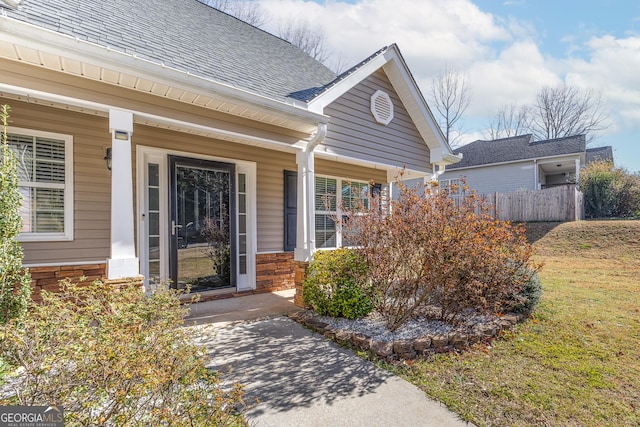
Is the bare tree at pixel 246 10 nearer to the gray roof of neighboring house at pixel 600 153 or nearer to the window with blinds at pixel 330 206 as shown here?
the window with blinds at pixel 330 206

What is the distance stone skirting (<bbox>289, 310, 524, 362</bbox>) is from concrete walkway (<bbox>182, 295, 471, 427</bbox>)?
0.58 ft

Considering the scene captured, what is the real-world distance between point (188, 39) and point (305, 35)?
592 inches

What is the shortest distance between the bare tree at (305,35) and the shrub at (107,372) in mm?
18929

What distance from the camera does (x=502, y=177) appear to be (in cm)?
1953

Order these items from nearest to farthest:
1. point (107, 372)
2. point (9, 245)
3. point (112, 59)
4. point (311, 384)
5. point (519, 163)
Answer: point (107, 372)
point (311, 384)
point (9, 245)
point (112, 59)
point (519, 163)

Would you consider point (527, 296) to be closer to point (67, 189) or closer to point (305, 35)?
point (67, 189)

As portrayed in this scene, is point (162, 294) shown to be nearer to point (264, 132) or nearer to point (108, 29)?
point (264, 132)

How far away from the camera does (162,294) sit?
9.20 feet

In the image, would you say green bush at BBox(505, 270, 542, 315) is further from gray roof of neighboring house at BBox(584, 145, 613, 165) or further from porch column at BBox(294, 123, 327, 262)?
gray roof of neighboring house at BBox(584, 145, 613, 165)

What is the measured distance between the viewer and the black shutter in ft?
22.0

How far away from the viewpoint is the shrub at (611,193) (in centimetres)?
1471

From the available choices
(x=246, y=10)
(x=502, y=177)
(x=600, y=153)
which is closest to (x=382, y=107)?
(x=246, y=10)

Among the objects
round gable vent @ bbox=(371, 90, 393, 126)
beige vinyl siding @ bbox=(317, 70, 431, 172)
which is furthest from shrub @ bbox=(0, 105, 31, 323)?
round gable vent @ bbox=(371, 90, 393, 126)

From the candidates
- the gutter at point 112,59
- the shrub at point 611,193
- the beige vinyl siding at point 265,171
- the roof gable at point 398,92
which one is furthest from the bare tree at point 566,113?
the gutter at point 112,59
